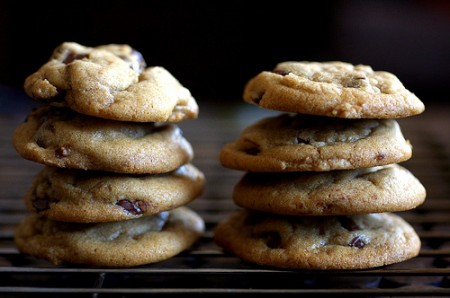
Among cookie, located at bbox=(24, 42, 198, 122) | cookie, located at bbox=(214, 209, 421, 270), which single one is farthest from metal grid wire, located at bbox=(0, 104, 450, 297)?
cookie, located at bbox=(24, 42, 198, 122)

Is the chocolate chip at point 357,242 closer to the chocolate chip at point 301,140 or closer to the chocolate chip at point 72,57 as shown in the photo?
the chocolate chip at point 301,140

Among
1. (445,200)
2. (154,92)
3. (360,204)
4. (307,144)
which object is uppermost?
(154,92)

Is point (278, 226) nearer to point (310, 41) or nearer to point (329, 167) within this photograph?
point (329, 167)

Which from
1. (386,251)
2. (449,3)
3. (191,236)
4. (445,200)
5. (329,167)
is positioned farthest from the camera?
(449,3)

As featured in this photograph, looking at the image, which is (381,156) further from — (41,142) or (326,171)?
(41,142)

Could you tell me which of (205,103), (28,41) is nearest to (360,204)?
(205,103)

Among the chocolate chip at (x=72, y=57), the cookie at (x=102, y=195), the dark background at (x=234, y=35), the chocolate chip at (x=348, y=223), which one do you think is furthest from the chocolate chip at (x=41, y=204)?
the dark background at (x=234, y=35)

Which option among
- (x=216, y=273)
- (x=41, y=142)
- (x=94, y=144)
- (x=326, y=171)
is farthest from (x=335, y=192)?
(x=41, y=142)
